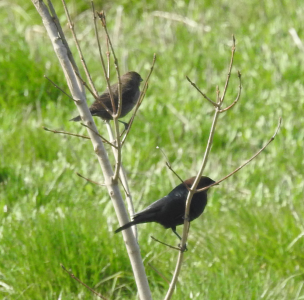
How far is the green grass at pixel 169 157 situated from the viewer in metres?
3.68

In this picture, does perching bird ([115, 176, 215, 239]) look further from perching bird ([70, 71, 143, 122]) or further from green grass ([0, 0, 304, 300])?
perching bird ([70, 71, 143, 122])

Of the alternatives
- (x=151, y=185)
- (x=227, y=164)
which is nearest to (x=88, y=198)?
(x=151, y=185)

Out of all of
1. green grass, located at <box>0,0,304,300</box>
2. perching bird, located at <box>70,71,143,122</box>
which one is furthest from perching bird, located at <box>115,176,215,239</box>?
perching bird, located at <box>70,71,143,122</box>

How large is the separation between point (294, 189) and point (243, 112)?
1.65 m

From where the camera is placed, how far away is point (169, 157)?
5.64 meters

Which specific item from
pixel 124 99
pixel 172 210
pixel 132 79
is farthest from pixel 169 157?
pixel 172 210

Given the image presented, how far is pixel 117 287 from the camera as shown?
3727 millimetres

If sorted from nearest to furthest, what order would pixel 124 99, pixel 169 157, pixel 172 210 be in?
pixel 172 210
pixel 124 99
pixel 169 157

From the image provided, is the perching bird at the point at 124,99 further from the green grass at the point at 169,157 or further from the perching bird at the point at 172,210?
the perching bird at the point at 172,210

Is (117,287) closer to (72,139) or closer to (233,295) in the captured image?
(233,295)

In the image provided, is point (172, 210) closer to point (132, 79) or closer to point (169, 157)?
point (132, 79)

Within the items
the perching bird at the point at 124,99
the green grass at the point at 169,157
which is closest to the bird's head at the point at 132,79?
the perching bird at the point at 124,99

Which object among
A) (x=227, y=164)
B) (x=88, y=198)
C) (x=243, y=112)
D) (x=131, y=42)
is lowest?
(x=88, y=198)

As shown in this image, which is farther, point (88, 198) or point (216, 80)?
point (216, 80)
